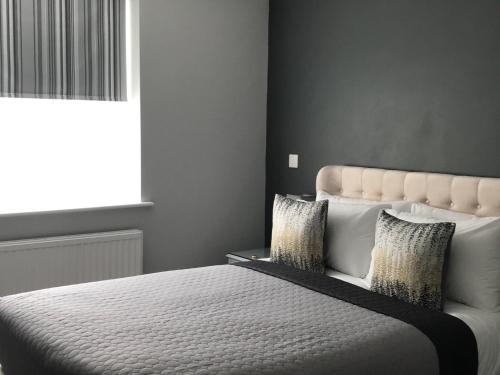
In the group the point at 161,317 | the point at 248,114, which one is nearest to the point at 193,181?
the point at 248,114

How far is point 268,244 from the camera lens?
16.2ft

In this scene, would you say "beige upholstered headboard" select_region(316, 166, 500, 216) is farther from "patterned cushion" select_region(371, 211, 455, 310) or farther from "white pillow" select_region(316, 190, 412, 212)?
"patterned cushion" select_region(371, 211, 455, 310)

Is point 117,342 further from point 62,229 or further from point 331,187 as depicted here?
point 331,187

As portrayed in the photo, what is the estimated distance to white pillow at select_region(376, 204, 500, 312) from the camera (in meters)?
2.78

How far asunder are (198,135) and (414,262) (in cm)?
223

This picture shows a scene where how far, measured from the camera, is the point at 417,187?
3480mm

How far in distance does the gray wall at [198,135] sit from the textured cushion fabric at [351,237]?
1386 mm

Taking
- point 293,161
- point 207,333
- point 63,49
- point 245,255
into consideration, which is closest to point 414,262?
point 207,333

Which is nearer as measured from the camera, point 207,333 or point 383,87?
point 207,333

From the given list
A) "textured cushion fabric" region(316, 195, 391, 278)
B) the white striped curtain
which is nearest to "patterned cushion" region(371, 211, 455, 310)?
"textured cushion fabric" region(316, 195, 391, 278)

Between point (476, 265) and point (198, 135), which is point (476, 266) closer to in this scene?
point (476, 265)

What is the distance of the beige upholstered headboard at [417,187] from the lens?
314cm

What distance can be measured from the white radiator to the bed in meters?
0.95

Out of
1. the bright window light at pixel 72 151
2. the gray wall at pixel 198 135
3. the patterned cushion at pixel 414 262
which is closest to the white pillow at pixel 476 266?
Result: the patterned cushion at pixel 414 262
